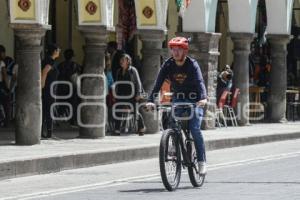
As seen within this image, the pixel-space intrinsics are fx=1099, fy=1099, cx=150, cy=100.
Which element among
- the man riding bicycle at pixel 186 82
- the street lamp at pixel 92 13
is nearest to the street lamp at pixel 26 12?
the street lamp at pixel 92 13

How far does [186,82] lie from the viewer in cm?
1398

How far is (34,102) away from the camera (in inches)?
745

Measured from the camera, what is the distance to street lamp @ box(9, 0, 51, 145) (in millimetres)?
18750

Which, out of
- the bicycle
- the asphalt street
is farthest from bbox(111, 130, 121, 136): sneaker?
the bicycle

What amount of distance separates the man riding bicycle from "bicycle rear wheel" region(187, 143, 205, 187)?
82mm

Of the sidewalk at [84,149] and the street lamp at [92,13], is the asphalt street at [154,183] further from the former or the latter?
the street lamp at [92,13]

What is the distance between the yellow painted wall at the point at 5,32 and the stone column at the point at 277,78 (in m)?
7.86

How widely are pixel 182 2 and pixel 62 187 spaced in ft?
37.7

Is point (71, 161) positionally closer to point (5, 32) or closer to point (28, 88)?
point (28, 88)

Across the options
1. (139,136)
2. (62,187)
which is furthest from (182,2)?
(62,187)

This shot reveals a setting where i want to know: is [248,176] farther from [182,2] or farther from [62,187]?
[182,2]

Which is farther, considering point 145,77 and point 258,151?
point 145,77

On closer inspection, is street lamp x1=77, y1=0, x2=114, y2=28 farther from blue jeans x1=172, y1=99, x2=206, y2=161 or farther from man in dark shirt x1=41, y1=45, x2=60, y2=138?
blue jeans x1=172, y1=99, x2=206, y2=161

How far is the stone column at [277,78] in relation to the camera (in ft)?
99.8
